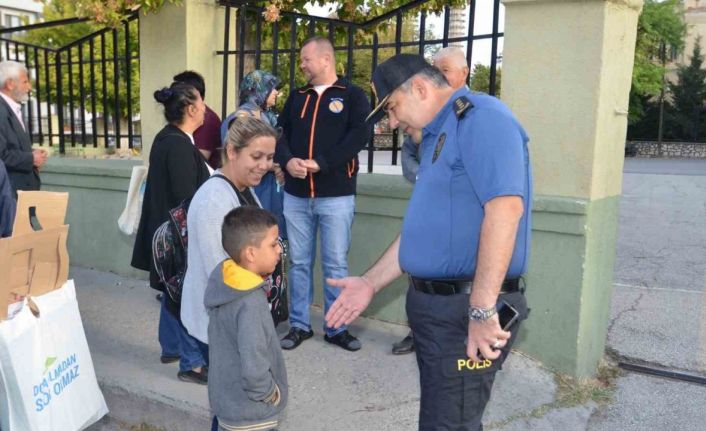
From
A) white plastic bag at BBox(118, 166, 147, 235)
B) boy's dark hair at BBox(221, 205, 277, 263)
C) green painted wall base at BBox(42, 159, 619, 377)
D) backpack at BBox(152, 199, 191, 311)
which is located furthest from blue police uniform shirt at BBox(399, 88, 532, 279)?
white plastic bag at BBox(118, 166, 147, 235)

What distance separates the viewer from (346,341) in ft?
14.4

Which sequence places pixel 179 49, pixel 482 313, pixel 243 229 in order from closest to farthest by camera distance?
pixel 482 313, pixel 243 229, pixel 179 49

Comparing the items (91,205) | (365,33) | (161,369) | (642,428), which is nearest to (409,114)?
(642,428)

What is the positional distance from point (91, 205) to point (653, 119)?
4221cm

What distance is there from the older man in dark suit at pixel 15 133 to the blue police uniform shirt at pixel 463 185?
145 inches

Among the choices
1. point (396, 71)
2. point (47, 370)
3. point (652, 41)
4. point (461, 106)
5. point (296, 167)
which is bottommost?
point (47, 370)

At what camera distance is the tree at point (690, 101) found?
40562 mm

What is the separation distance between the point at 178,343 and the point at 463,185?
252 centimetres

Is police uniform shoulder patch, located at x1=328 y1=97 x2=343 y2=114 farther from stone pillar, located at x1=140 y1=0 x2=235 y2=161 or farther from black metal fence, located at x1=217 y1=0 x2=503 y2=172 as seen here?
stone pillar, located at x1=140 y1=0 x2=235 y2=161

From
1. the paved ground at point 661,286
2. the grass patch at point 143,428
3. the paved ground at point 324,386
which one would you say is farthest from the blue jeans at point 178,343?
the paved ground at point 661,286

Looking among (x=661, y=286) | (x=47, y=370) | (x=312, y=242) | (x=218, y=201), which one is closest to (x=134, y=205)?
(x=312, y=242)

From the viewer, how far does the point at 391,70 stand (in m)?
2.41

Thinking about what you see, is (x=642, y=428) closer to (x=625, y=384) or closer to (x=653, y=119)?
(x=625, y=384)

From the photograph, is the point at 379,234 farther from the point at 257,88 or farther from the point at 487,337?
the point at 487,337
